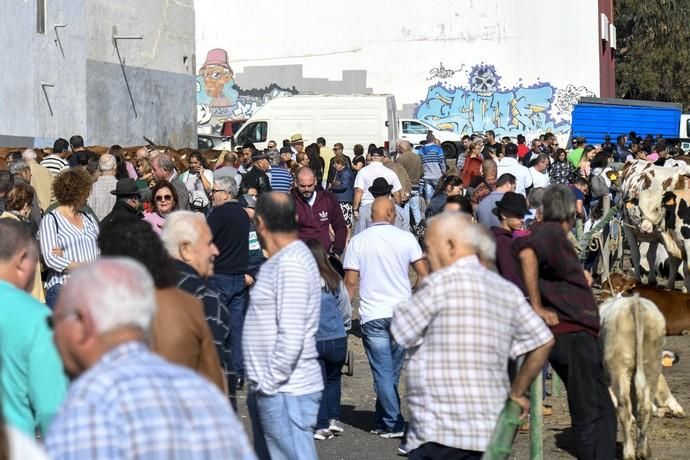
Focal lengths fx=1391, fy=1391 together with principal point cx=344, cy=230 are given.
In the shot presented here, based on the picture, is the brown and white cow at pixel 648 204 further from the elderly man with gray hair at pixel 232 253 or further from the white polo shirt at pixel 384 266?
the white polo shirt at pixel 384 266

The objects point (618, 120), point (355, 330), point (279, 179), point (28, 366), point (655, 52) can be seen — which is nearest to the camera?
point (28, 366)

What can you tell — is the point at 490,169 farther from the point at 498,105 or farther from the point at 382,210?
the point at 498,105

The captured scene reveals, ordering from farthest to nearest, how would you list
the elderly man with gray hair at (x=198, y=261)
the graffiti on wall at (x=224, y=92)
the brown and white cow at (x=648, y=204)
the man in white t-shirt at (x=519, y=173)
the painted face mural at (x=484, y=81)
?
1. the graffiti on wall at (x=224, y=92)
2. the painted face mural at (x=484, y=81)
3. the man in white t-shirt at (x=519, y=173)
4. the brown and white cow at (x=648, y=204)
5. the elderly man with gray hair at (x=198, y=261)

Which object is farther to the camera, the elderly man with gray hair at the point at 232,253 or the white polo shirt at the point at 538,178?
the white polo shirt at the point at 538,178

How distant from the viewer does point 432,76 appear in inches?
2136

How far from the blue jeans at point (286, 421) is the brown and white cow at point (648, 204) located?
12.5 metres

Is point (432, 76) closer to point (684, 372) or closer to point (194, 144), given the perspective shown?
point (194, 144)

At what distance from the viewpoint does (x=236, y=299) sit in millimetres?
12188

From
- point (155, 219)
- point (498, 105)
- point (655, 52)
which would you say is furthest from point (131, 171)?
point (655, 52)

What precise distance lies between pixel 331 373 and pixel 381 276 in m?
0.82

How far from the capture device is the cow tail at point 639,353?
30.9 feet

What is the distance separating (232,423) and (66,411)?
444mm

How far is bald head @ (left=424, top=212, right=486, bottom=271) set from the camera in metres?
6.30

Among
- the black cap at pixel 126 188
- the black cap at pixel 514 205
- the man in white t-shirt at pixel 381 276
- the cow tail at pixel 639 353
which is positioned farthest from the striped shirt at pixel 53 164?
the cow tail at pixel 639 353
